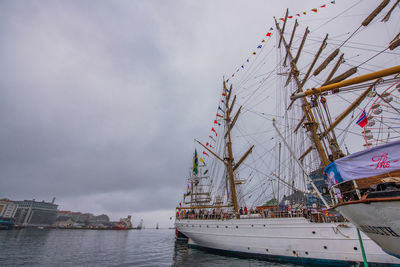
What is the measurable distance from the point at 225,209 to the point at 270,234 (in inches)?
355

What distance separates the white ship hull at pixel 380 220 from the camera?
462 cm

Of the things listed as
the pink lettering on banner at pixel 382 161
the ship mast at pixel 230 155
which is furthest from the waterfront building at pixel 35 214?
the pink lettering on banner at pixel 382 161

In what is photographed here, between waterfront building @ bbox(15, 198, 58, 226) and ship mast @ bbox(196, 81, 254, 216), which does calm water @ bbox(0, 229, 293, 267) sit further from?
waterfront building @ bbox(15, 198, 58, 226)

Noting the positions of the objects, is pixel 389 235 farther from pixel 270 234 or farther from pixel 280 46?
pixel 280 46

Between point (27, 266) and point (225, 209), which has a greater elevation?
point (225, 209)

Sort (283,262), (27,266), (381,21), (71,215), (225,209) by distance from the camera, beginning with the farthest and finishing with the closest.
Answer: (71,215) < (225,209) < (283,262) < (27,266) < (381,21)

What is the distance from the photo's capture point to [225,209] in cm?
2305

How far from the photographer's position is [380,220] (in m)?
4.93

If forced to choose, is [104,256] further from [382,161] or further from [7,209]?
[7,209]

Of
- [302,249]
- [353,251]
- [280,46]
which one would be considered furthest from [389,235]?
[280,46]

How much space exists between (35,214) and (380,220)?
135481 millimetres

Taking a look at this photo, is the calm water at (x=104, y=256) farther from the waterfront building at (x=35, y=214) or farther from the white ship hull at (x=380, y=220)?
the waterfront building at (x=35, y=214)

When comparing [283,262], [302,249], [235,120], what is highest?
[235,120]

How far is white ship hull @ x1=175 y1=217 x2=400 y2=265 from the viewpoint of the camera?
36.7 ft
